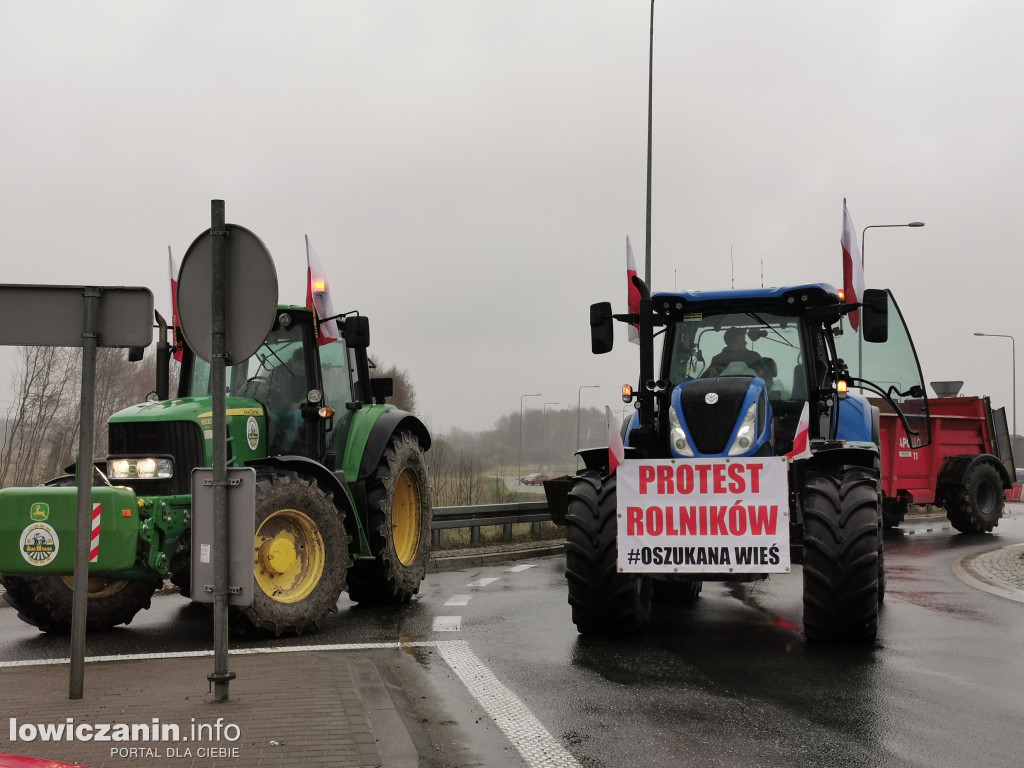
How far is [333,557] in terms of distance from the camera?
8688 millimetres

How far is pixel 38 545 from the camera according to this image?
727cm

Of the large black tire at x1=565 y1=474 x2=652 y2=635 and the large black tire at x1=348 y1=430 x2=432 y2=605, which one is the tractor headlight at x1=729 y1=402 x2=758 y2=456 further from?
the large black tire at x1=348 y1=430 x2=432 y2=605

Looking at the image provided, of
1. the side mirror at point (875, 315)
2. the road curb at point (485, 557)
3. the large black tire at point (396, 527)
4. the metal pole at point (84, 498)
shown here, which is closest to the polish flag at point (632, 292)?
the side mirror at point (875, 315)

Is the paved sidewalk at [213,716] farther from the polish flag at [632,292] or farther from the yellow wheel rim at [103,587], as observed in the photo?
the polish flag at [632,292]

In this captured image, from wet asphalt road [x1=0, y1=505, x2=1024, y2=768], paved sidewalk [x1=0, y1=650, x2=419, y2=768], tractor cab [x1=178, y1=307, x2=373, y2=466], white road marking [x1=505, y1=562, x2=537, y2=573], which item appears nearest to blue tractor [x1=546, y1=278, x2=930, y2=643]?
wet asphalt road [x1=0, y1=505, x2=1024, y2=768]

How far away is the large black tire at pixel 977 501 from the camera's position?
19.3m

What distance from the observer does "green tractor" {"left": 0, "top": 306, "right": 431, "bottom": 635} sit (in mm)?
7312

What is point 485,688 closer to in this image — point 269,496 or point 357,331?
point 269,496

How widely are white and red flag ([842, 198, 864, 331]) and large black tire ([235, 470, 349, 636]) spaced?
4.58 meters

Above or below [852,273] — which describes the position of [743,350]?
below

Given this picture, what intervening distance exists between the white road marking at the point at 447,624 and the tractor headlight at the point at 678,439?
232 centimetres

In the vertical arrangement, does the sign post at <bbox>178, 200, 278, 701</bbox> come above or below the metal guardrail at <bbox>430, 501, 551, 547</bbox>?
above

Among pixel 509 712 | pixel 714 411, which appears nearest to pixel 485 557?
pixel 714 411

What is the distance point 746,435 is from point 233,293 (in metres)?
3.98
